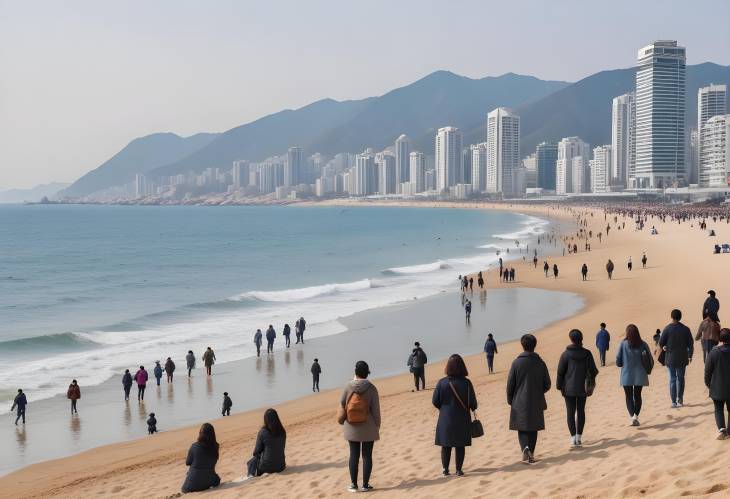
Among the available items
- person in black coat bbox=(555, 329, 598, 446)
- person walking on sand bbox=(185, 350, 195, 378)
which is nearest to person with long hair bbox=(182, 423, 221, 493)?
person in black coat bbox=(555, 329, 598, 446)

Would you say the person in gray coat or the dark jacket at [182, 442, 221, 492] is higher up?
the person in gray coat

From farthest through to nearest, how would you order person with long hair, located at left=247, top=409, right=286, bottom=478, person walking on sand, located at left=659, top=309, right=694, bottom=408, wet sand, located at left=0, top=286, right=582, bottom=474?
wet sand, located at left=0, top=286, right=582, bottom=474, person walking on sand, located at left=659, top=309, right=694, bottom=408, person with long hair, located at left=247, top=409, right=286, bottom=478

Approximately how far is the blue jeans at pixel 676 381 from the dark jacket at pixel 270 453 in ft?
16.9

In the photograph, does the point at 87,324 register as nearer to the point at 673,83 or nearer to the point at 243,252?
the point at 243,252

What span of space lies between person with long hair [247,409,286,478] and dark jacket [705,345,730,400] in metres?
4.78

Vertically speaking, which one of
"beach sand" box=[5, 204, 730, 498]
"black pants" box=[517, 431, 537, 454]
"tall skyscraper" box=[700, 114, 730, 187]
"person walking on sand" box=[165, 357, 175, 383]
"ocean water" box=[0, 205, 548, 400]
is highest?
"tall skyscraper" box=[700, 114, 730, 187]

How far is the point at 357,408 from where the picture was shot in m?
6.69

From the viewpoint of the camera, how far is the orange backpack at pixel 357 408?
263 inches

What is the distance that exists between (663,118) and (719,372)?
207 meters

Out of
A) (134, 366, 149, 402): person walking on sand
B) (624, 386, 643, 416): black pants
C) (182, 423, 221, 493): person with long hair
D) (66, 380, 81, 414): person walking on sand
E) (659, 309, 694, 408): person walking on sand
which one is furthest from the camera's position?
(134, 366, 149, 402): person walking on sand

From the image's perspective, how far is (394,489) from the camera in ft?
24.3

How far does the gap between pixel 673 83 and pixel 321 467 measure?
695ft

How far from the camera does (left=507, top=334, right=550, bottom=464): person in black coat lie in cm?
689

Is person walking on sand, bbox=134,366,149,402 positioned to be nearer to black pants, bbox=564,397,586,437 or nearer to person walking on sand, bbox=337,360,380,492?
person walking on sand, bbox=337,360,380,492
